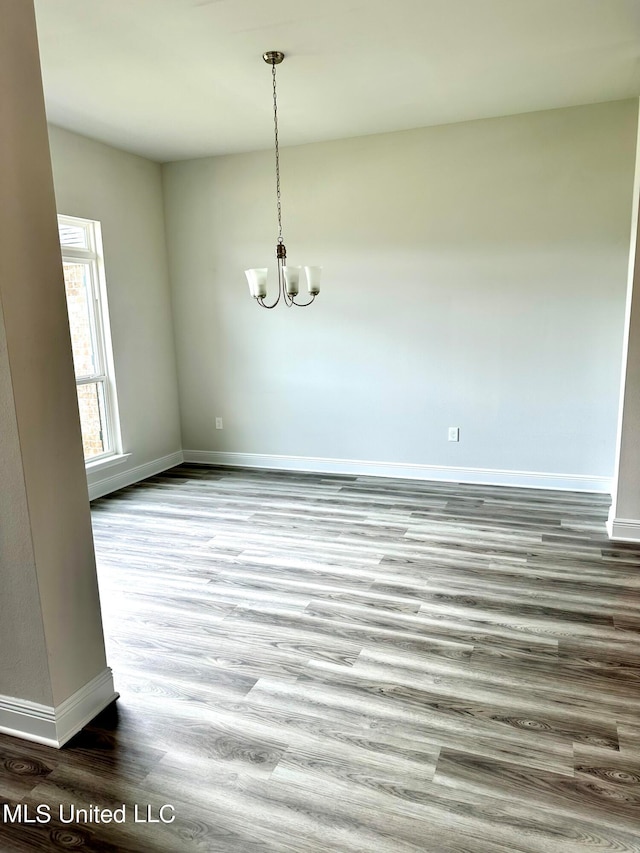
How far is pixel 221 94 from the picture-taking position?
359 cm

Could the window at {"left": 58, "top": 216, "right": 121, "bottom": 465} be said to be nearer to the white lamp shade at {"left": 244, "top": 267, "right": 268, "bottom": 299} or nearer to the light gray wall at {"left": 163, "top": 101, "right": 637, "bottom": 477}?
the light gray wall at {"left": 163, "top": 101, "right": 637, "bottom": 477}

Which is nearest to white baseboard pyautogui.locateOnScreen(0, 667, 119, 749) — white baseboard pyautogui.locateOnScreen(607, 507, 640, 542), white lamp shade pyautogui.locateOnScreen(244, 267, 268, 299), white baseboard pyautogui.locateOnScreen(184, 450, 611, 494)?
white lamp shade pyautogui.locateOnScreen(244, 267, 268, 299)

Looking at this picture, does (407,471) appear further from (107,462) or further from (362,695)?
(362,695)

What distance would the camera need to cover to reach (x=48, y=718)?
198 cm

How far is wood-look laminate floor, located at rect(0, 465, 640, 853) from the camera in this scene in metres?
1.67

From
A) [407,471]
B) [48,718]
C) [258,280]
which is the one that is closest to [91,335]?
[258,280]

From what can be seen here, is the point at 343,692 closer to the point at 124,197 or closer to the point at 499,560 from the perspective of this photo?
the point at 499,560

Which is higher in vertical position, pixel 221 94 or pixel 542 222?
pixel 221 94

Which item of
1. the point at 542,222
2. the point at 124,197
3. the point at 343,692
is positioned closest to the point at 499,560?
the point at 343,692

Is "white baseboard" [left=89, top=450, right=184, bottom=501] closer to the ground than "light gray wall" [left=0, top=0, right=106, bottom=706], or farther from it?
closer to the ground

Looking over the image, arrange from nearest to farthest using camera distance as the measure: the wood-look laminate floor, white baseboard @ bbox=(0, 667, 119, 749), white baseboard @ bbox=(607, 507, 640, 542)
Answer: the wood-look laminate floor, white baseboard @ bbox=(0, 667, 119, 749), white baseboard @ bbox=(607, 507, 640, 542)

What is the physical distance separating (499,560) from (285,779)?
1.93 meters

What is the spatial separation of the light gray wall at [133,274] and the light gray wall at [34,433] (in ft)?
8.94

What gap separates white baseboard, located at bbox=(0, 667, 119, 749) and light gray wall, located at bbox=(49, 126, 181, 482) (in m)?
2.76
